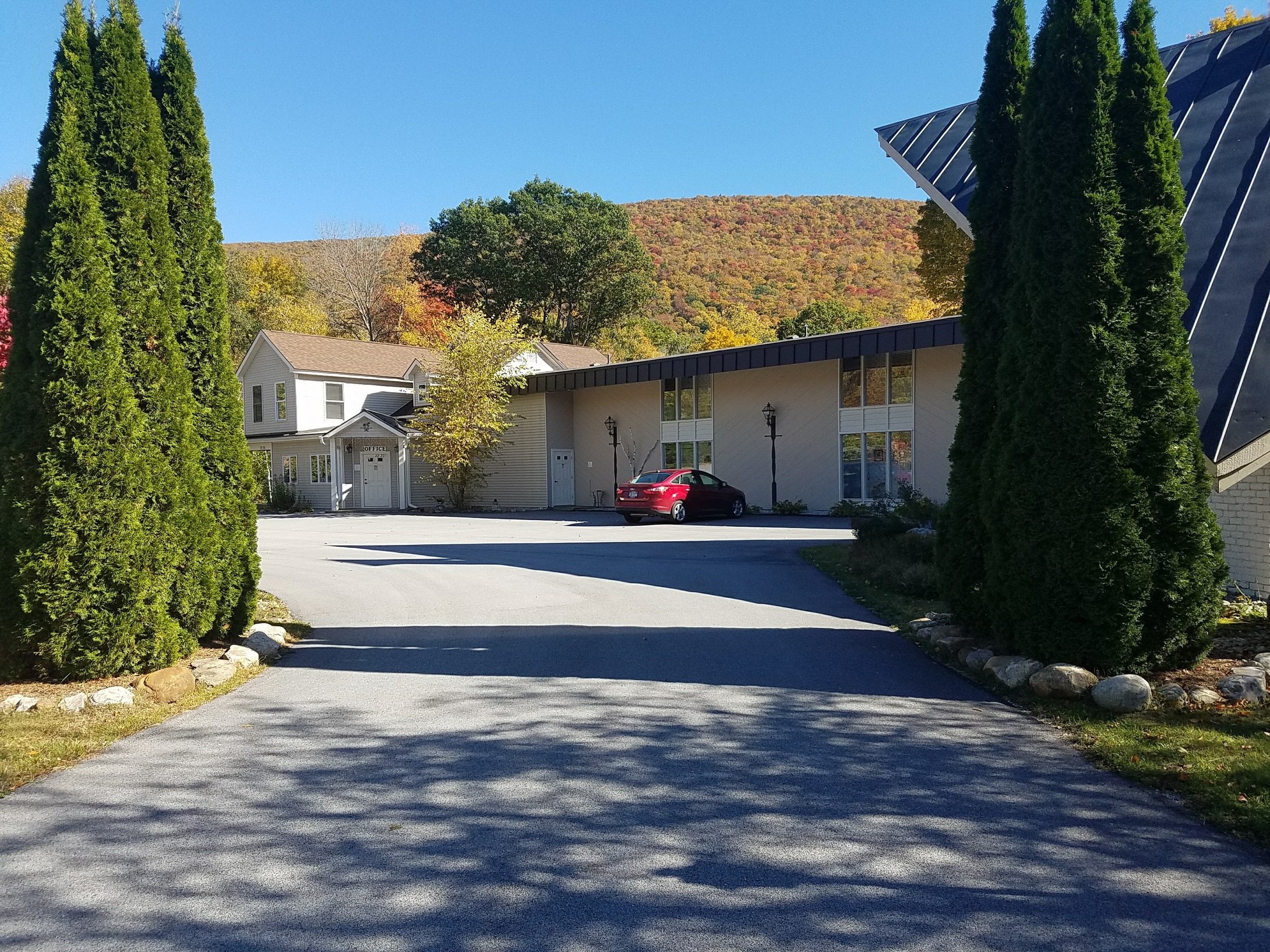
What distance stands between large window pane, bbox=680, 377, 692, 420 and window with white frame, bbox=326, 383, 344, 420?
594 inches

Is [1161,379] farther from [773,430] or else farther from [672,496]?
[773,430]

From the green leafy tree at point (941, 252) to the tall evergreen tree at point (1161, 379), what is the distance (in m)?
27.2

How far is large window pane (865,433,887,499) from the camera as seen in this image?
2575 centimetres

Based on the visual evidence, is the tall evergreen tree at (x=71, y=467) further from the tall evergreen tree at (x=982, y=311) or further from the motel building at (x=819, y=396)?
the motel building at (x=819, y=396)

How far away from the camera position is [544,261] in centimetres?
5334

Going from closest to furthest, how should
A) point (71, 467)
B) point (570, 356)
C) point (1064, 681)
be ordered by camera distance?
point (1064, 681) → point (71, 467) → point (570, 356)

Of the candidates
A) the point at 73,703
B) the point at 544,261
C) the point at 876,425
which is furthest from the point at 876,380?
the point at 544,261

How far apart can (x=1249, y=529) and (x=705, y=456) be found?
21136 millimetres

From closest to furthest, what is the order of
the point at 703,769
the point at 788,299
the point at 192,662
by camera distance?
the point at 703,769, the point at 192,662, the point at 788,299

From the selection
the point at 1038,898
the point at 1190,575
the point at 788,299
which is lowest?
the point at 1038,898

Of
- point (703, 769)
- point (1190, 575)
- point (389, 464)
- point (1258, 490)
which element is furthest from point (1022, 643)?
point (389, 464)

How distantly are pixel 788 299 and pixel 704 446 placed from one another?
45904mm

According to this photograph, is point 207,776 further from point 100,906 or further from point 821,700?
point 821,700

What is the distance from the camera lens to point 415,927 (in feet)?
11.0
